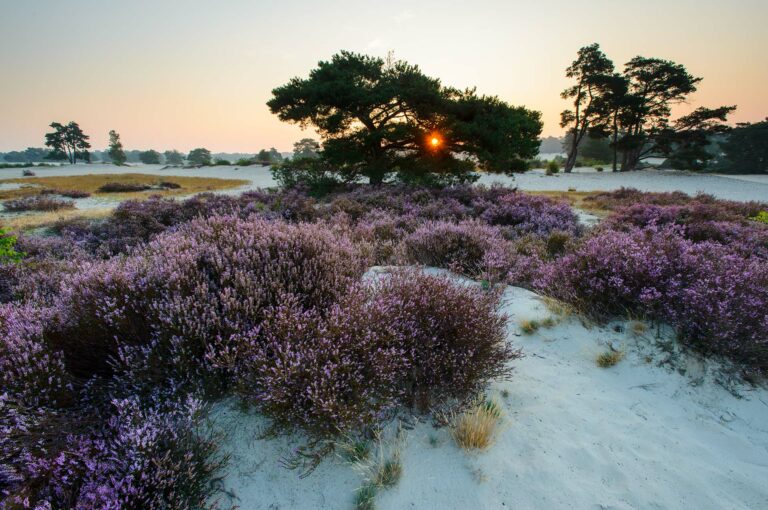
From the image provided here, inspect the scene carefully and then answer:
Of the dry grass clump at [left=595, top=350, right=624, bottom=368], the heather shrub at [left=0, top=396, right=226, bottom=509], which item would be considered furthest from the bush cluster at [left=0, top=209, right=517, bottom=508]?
the dry grass clump at [left=595, top=350, right=624, bottom=368]

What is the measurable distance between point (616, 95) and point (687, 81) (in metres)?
5.74

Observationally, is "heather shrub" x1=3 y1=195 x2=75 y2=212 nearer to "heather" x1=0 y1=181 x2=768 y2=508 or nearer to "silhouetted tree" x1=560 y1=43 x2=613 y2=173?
"heather" x1=0 y1=181 x2=768 y2=508

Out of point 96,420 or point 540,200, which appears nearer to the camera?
point 96,420

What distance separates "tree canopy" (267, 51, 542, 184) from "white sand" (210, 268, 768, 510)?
10860 millimetres

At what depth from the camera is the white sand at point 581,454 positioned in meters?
2.10

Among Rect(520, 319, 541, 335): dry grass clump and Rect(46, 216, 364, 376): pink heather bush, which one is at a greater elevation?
Rect(46, 216, 364, 376): pink heather bush

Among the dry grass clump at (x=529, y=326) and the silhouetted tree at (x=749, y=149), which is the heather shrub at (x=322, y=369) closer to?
the dry grass clump at (x=529, y=326)

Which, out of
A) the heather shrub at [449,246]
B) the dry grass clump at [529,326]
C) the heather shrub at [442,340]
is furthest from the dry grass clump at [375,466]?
the heather shrub at [449,246]

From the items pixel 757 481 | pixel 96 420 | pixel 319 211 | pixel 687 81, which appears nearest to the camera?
pixel 96 420

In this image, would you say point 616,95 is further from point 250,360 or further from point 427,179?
point 250,360

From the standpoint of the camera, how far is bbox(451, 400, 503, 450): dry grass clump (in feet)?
7.67

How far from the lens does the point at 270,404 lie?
2156 mm

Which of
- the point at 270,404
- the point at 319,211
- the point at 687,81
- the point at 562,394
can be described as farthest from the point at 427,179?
the point at 687,81

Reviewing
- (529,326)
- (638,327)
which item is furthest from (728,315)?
(529,326)
